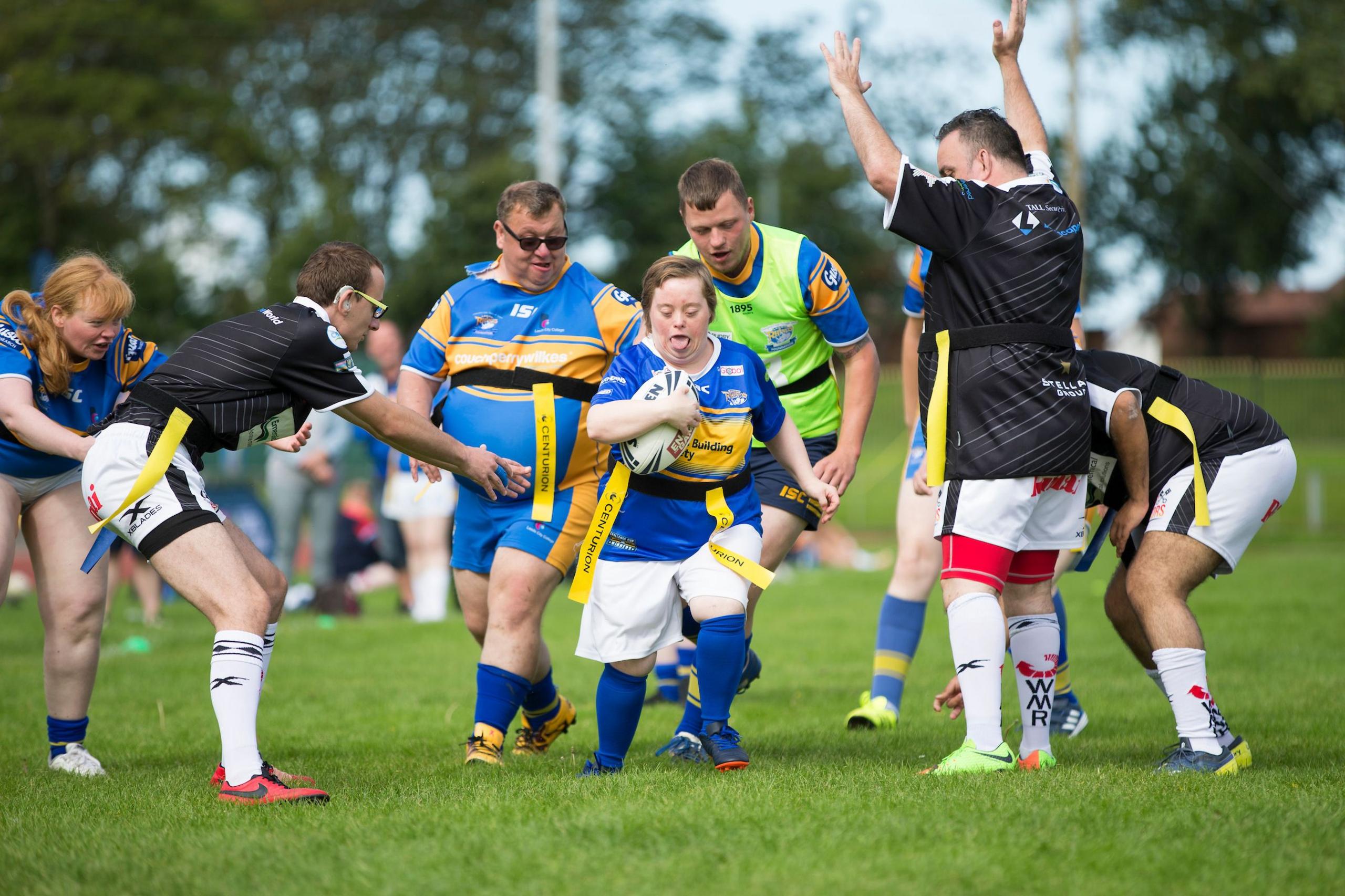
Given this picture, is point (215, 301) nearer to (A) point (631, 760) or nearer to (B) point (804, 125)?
(B) point (804, 125)

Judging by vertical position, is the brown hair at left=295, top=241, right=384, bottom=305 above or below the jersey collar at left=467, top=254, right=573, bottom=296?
below

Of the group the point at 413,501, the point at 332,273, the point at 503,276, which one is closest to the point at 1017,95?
the point at 503,276

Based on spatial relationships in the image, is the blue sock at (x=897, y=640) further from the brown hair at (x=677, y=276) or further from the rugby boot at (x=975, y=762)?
the brown hair at (x=677, y=276)

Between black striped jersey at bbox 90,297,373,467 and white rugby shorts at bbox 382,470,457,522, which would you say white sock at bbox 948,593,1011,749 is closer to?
black striped jersey at bbox 90,297,373,467

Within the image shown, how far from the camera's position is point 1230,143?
117 feet

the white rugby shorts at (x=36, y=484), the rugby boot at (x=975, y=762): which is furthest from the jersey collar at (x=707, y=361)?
the white rugby shorts at (x=36, y=484)

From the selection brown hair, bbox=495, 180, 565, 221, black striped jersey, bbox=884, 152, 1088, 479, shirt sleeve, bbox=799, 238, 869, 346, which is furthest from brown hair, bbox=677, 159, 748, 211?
black striped jersey, bbox=884, 152, 1088, 479

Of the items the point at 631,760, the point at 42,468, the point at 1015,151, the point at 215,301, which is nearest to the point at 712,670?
the point at 631,760

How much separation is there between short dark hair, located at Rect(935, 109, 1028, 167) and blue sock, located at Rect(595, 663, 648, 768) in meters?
2.32

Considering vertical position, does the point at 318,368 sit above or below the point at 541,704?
above

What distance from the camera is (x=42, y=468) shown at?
5164 millimetres

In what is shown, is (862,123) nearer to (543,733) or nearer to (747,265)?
(747,265)

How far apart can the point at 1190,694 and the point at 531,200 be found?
3.20m

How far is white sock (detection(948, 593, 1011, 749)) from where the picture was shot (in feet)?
14.2
